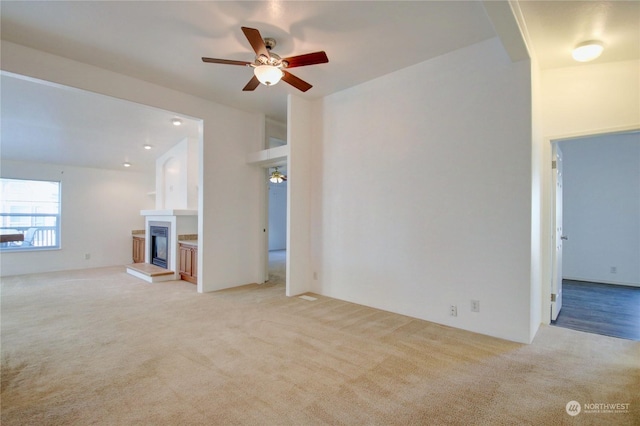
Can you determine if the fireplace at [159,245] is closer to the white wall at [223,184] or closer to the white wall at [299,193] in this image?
the white wall at [223,184]

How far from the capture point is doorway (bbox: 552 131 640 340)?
5113 mm

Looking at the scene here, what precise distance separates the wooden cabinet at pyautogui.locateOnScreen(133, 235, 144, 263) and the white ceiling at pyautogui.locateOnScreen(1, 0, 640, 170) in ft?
12.5

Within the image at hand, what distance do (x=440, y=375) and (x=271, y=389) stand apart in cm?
127

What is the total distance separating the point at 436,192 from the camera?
3375mm

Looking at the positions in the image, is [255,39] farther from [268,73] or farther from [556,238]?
[556,238]

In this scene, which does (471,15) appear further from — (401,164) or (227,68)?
(227,68)

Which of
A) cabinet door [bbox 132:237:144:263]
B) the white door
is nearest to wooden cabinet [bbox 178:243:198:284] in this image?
cabinet door [bbox 132:237:144:263]

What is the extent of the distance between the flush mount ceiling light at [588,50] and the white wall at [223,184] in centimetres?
439

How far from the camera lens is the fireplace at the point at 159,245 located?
20.2 ft

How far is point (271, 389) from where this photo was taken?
208 centimetres

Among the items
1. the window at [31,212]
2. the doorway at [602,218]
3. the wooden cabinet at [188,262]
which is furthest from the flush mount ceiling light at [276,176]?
the doorway at [602,218]

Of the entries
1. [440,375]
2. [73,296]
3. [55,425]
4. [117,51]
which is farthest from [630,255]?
[73,296]

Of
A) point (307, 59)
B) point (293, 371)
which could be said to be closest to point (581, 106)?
point (307, 59)

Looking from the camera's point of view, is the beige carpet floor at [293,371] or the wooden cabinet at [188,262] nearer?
the beige carpet floor at [293,371]
